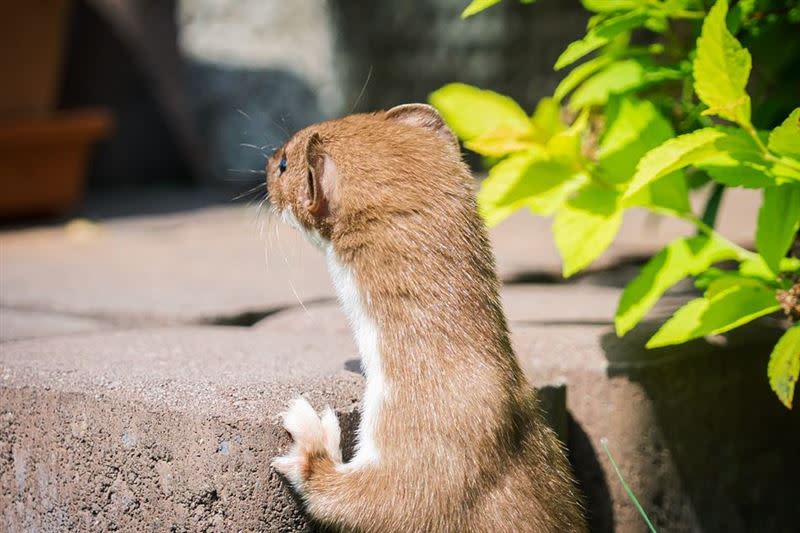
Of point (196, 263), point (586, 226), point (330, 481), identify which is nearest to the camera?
point (330, 481)

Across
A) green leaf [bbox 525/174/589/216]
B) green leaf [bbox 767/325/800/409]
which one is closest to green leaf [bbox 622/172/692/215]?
green leaf [bbox 525/174/589/216]

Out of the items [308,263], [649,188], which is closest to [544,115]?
[649,188]

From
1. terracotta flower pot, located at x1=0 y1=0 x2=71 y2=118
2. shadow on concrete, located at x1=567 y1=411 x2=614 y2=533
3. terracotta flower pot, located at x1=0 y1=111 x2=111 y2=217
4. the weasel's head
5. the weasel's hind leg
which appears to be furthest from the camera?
terracotta flower pot, located at x1=0 y1=0 x2=71 y2=118

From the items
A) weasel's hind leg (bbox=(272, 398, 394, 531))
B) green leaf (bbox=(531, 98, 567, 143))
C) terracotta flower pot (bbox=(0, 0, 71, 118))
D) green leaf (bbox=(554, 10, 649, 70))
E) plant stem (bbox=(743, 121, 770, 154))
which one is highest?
green leaf (bbox=(554, 10, 649, 70))

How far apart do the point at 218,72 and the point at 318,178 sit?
439 cm

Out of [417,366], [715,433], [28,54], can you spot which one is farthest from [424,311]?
[28,54]

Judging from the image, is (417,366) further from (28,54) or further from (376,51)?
(376,51)

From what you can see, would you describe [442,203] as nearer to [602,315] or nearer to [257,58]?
[602,315]

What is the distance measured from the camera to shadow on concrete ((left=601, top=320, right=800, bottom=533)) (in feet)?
6.29

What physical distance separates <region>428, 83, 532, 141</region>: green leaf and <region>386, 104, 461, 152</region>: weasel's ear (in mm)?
242

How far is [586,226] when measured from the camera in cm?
176

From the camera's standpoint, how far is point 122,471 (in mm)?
1581

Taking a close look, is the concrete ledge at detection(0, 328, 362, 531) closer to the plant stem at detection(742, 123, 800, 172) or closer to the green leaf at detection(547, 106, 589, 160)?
the green leaf at detection(547, 106, 589, 160)

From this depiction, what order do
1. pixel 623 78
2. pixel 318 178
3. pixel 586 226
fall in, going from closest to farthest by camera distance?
pixel 318 178 < pixel 586 226 < pixel 623 78
